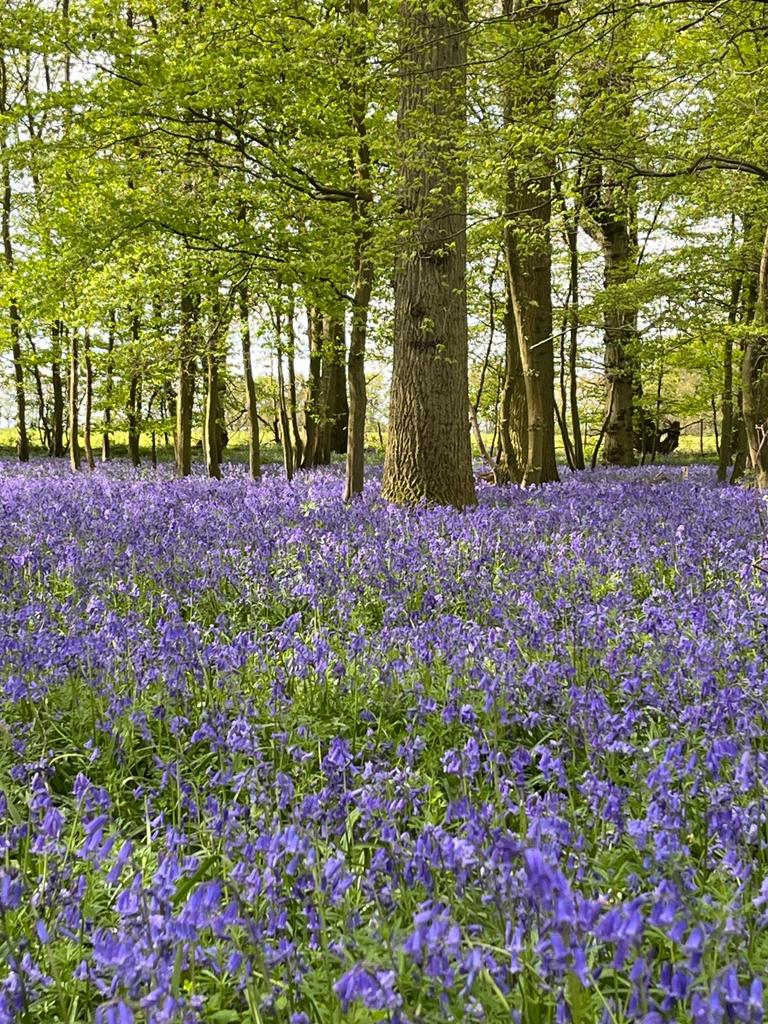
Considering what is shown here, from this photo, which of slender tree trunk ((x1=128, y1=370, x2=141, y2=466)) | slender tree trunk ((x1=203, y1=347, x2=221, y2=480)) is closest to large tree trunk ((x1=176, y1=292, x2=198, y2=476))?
slender tree trunk ((x1=203, y1=347, x2=221, y2=480))

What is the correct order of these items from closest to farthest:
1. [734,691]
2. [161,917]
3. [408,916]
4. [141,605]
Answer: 1. [161,917]
2. [408,916]
3. [734,691]
4. [141,605]

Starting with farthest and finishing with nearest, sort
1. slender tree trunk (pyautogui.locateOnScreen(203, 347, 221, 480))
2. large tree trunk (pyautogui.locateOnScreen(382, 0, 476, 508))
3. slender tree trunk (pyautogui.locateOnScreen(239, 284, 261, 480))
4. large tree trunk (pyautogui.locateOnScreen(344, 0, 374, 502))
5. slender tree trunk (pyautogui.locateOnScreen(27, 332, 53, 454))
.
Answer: slender tree trunk (pyautogui.locateOnScreen(27, 332, 53, 454)) → slender tree trunk (pyautogui.locateOnScreen(203, 347, 221, 480)) → slender tree trunk (pyautogui.locateOnScreen(239, 284, 261, 480)) → large tree trunk (pyautogui.locateOnScreen(344, 0, 374, 502)) → large tree trunk (pyautogui.locateOnScreen(382, 0, 476, 508))

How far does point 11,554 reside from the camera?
6781 mm

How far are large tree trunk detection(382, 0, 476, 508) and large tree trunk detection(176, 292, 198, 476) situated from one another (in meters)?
5.36

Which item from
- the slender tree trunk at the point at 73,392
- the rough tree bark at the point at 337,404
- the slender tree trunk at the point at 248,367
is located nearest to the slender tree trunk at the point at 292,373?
the slender tree trunk at the point at 248,367

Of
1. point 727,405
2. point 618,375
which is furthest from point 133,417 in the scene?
point 727,405

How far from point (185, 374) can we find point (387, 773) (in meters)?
14.1

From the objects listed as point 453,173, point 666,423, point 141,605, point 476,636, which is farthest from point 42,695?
point 666,423

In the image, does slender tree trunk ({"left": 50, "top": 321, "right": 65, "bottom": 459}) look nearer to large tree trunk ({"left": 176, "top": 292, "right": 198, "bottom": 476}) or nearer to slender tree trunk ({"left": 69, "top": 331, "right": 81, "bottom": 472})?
slender tree trunk ({"left": 69, "top": 331, "right": 81, "bottom": 472})

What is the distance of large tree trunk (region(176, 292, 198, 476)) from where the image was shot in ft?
46.8

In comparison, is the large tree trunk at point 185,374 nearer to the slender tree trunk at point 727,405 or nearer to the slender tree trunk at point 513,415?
the slender tree trunk at point 513,415

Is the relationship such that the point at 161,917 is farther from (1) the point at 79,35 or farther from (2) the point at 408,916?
(1) the point at 79,35

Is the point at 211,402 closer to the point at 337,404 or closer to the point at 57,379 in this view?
the point at 337,404

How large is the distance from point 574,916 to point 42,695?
3.20 metres
